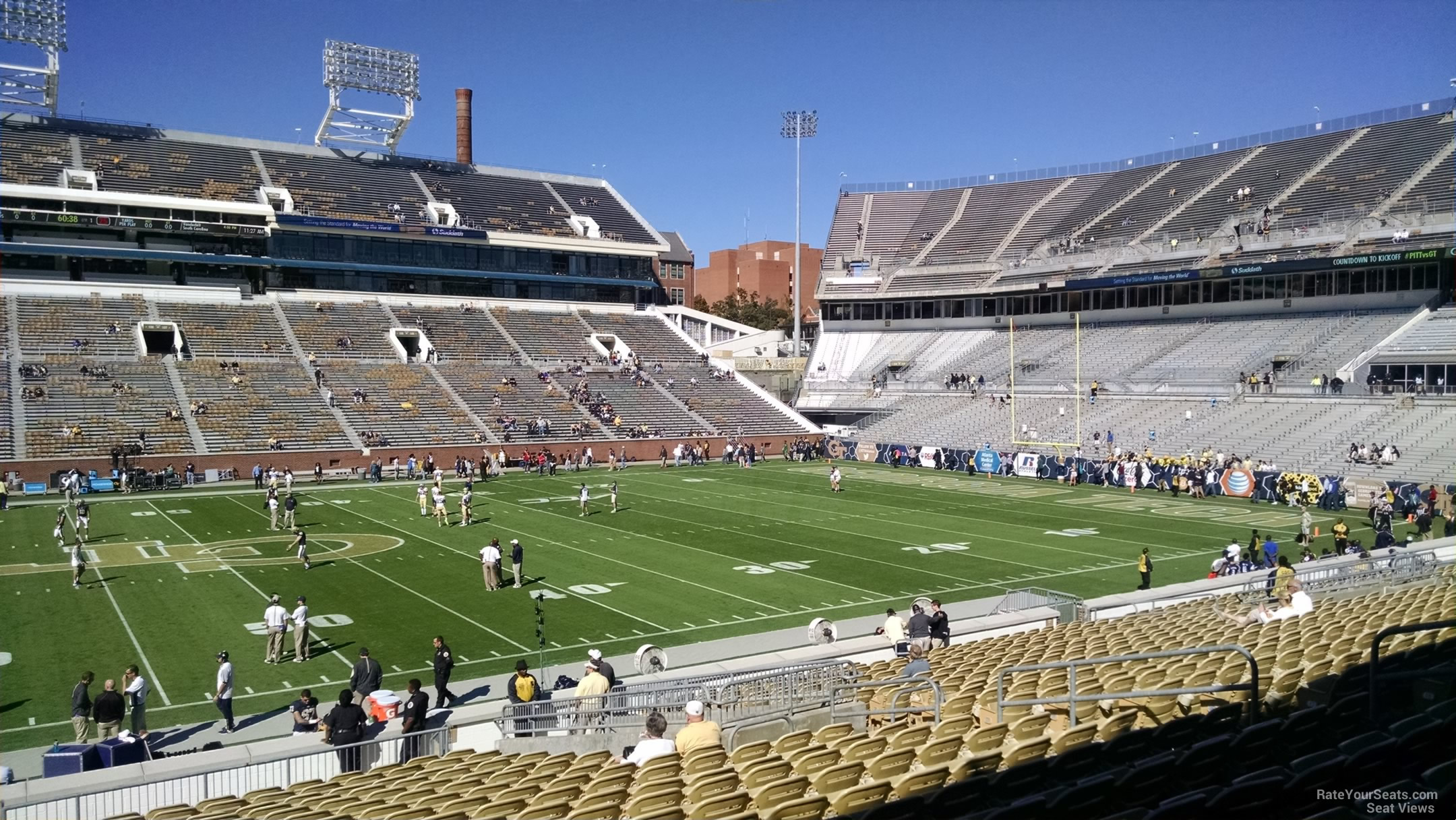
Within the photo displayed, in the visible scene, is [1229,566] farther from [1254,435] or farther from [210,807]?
[1254,435]

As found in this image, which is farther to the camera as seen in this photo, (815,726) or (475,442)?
(475,442)

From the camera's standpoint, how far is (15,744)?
44.8 feet

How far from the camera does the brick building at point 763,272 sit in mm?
117625

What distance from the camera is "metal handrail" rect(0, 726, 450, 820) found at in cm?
942

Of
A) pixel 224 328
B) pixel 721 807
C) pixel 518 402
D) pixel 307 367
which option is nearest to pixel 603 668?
pixel 721 807

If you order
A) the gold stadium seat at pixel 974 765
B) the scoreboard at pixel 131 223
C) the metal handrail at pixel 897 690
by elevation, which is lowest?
the metal handrail at pixel 897 690

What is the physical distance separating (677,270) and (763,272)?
13.1 m

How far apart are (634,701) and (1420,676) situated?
866cm

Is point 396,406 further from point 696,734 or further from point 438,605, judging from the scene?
point 696,734

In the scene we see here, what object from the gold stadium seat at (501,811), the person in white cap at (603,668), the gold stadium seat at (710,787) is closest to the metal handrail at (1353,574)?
the person in white cap at (603,668)

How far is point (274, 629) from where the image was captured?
58.1ft

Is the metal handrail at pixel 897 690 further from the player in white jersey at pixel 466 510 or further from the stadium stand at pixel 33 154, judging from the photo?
the stadium stand at pixel 33 154

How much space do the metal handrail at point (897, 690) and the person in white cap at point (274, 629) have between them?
33.8ft

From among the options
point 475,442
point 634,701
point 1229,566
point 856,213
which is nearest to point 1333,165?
point 856,213
